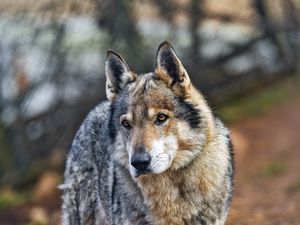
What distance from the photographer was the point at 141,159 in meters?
5.20

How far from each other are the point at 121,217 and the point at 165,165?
0.60 m

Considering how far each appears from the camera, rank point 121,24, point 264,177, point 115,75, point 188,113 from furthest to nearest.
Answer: point 121,24 → point 264,177 → point 115,75 → point 188,113

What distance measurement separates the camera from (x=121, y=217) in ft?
18.6

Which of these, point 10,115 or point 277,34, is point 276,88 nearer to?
point 277,34

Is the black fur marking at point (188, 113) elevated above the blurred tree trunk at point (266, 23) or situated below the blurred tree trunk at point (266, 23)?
above

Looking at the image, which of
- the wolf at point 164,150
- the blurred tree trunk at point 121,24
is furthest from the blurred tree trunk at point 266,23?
the wolf at point 164,150

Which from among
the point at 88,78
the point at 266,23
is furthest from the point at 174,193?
the point at 266,23

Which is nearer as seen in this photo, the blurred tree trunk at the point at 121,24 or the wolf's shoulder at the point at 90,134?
the wolf's shoulder at the point at 90,134

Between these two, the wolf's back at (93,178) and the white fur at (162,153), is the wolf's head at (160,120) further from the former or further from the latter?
the wolf's back at (93,178)

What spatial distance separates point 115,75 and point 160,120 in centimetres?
69

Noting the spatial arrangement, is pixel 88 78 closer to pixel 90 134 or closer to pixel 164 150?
pixel 90 134

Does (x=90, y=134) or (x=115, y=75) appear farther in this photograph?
(x=90, y=134)

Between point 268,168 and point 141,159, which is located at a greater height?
point 141,159

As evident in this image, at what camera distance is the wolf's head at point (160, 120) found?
5273 millimetres
